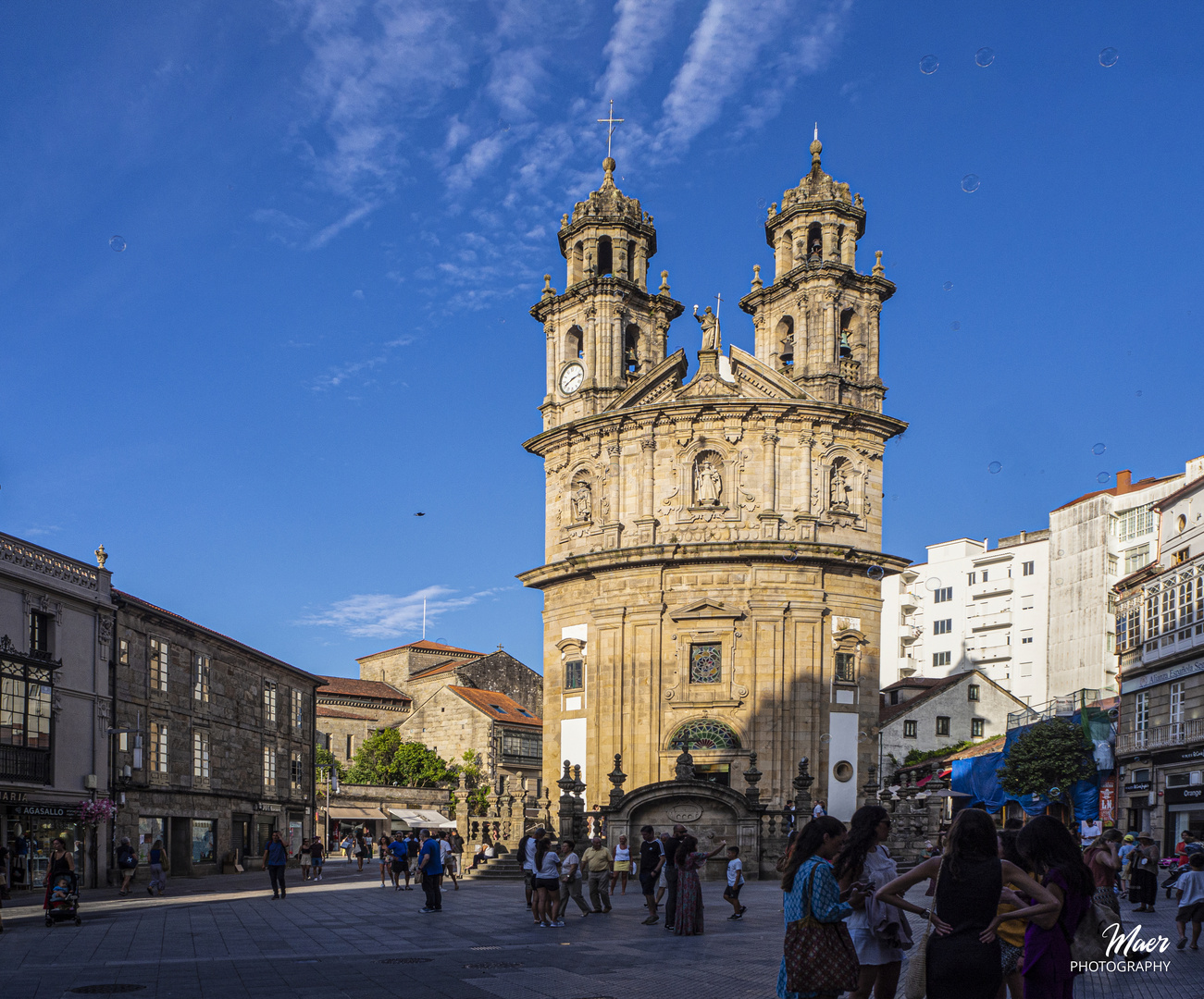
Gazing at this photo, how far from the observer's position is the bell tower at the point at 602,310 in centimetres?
5506

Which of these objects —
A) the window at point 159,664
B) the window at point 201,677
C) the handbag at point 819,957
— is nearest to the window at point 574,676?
the window at point 201,677

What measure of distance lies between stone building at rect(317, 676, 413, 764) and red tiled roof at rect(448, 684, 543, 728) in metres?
6.53

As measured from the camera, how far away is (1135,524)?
73375mm

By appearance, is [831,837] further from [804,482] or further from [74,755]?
[804,482]

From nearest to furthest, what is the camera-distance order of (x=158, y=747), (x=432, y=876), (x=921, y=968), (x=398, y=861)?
(x=921, y=968) < (x=432, y=876) < (x=398, y=861) < (x=158, y=747)

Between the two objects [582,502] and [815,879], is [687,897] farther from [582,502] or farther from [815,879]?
[582,502]

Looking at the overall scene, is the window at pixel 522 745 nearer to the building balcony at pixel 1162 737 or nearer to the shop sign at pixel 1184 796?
the building balcony at pixel 1162 737

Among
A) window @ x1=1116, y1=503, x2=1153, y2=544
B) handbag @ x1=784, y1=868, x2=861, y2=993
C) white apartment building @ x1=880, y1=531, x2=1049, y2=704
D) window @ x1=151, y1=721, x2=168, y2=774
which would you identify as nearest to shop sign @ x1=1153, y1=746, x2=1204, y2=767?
window @ x1=1116, y1=503, x2=1153, y2=544

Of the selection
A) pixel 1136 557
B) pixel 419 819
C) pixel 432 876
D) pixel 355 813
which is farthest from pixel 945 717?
pixel 432 876

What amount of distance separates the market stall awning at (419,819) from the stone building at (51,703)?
3642 cm

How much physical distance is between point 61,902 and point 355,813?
51914mm

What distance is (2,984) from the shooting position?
14633 millimetres

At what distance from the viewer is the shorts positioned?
17.0 m

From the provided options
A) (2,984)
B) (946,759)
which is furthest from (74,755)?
(946,759)
